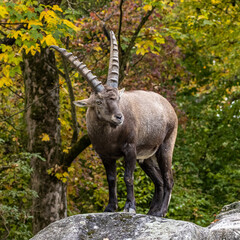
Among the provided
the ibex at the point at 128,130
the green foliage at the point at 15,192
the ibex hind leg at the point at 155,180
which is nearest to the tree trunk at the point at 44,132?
the green foliage at the point at 15,192

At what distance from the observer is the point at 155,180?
290 inches

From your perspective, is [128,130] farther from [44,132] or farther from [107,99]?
[44,132]

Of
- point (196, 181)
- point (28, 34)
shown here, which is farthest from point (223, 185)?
point (28, 34)

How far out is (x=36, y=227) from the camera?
10.3 m

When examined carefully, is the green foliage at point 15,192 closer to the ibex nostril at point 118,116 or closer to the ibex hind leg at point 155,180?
the ibex hind leg at point 155,180

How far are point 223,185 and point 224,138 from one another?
180cm

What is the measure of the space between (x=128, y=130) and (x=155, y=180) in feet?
4.43

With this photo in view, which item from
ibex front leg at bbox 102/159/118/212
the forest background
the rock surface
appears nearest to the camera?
the rock surface

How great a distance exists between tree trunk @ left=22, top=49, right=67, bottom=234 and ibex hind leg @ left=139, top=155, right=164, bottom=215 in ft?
11.0

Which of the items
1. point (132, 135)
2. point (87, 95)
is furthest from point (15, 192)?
point (87, 95)

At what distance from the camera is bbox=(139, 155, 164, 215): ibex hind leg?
7203 millimetres

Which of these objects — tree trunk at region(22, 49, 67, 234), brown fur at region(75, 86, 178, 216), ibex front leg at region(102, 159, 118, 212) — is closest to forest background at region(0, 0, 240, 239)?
tree trunk at region(22, 49, 67, 234)

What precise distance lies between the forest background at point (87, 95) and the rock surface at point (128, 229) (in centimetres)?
265

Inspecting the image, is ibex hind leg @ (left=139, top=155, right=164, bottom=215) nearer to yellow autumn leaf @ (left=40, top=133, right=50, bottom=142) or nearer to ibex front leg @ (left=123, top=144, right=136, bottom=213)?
ibex front leg @ (left=123, top=144, right=136, bottom=213)
